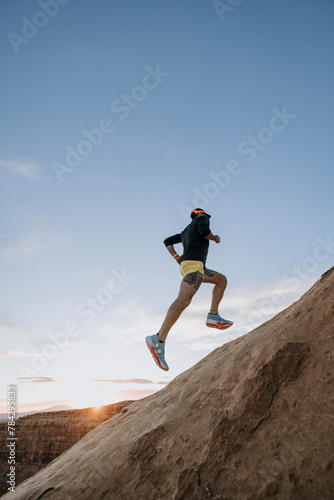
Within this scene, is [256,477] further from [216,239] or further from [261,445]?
[216,239]

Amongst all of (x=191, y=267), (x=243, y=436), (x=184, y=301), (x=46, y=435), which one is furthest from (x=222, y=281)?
(x=46, y=435)

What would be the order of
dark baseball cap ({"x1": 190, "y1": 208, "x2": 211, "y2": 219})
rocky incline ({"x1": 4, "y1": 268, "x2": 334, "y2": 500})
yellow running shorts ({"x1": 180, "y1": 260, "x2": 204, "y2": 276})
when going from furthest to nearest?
1. dark baseball cap ({"x1": 190, "y1": 208, "x2": 211, "y2": 219})
2. yellow running shorts ({"x1": 180, "y1": 260, "x2": 204, "y2": 276})
3. rocky incline ({"x1": 4, "y1": 268, "x2": 334, "y2": 500})

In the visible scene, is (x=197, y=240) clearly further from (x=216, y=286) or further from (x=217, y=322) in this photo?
(x=217, y=322)

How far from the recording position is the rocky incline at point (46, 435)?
15.8 metres

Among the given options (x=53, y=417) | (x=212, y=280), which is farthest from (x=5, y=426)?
(x=212, y=280)

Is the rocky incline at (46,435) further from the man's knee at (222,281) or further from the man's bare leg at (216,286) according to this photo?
the man's knee at (222,281)

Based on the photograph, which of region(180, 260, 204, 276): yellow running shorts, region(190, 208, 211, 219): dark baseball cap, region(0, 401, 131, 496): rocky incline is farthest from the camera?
region(0, 401, 131, 496): rocky incline

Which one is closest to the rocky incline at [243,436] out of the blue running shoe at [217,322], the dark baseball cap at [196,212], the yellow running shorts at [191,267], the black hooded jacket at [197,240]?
the yellow running shorts at [191,267]

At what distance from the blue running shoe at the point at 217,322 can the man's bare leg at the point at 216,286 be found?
0.26 feet

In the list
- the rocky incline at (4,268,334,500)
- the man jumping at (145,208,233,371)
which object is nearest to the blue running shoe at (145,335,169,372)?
the man jumping at (145,208,233,371)

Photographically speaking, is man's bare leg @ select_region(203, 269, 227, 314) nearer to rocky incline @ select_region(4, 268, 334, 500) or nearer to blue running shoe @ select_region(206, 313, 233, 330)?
blue running shoe @ select_region(206, 313, 233, 330)

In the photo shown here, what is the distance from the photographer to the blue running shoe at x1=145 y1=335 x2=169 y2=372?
421 centimetres

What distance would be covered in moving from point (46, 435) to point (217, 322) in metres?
16.8

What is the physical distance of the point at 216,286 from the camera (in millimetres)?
5066
